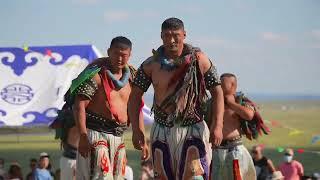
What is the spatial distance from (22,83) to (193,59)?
29.9ft

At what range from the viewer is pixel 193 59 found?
19.3ft

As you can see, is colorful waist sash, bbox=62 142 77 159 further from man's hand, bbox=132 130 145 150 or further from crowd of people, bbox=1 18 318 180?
man's hand, bbox=132 130 145 150

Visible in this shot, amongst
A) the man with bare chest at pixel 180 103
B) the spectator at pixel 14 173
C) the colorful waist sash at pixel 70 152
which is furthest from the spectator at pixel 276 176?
the man with bare chest at pixel 180 103

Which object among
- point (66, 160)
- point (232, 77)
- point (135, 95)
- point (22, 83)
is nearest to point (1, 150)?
point (22, 83)

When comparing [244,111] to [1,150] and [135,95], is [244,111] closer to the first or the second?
[135,95]

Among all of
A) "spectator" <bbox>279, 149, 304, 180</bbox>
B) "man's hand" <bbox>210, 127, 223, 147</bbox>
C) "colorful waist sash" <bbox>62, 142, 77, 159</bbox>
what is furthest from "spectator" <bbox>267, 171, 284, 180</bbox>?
"man's hand" <bbox>210, 127, 223, 147</bbox>

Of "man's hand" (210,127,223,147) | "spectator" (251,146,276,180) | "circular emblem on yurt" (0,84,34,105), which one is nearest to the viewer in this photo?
"man's hand" (210,127,223,147)

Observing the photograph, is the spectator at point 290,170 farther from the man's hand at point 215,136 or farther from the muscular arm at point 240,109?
the man's hand at point 215,136

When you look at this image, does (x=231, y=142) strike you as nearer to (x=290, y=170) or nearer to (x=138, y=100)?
(x=138, y=100)

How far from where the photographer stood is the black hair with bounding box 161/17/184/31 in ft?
19.1

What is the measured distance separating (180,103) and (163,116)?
0.22 metres

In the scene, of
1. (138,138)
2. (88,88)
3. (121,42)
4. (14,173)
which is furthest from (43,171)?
(138,138)

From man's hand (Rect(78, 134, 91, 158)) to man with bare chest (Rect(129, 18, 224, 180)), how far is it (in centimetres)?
101

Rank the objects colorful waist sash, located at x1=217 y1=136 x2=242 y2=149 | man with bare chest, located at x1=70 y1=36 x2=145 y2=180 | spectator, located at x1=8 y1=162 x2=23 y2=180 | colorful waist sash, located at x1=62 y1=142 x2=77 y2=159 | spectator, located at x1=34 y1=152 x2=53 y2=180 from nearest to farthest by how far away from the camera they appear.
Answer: man with bare chest, located at x1=70 y1=36 x2=145 y2=180, colorful waist sash, located at x1=217 y1=136 x2=242 y2=149, colorful waist sash, located at x1=62 y1=142 x2=77 y2=159, spectator, located at x1=34 y1=152 x2=53 y2=180, spectator, located at x1=8 y1=162 x2=23 y2=180
